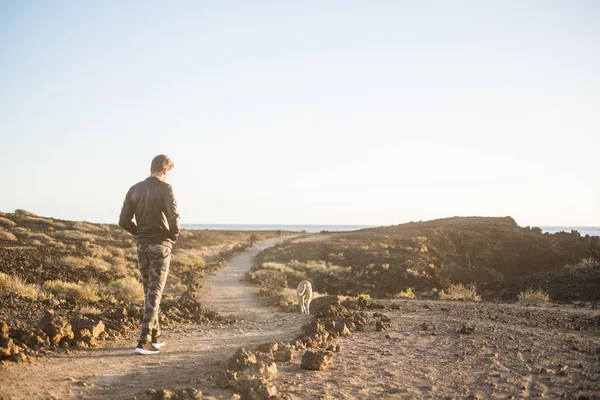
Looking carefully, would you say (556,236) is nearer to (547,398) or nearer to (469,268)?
(469,268)

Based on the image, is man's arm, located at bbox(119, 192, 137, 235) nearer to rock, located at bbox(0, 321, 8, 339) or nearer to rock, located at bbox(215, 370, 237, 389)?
rock, located at bbox(0, 321, 8, 339)

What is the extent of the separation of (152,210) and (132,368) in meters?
2.01

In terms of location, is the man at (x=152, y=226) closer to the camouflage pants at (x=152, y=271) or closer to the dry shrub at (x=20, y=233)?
the camouflage pants at (x=152, y=271)

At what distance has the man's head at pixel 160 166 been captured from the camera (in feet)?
21.2

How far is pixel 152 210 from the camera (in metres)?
6.33

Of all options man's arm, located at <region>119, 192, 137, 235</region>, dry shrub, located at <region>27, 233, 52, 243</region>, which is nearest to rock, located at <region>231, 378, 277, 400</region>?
man's arm, located at <region>119, 192, 137, 235</region>

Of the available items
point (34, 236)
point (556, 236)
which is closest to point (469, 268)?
point (556, 236)

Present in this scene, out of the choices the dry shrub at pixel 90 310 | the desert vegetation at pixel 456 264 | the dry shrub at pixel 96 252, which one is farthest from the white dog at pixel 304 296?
the dry shrub at pixel 96 252

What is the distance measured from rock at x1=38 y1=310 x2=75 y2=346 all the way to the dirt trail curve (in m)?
0.35

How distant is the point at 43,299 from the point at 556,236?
38.9 meters

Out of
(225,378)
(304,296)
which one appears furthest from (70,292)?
(225,378)

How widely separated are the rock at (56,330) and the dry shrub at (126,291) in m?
7.16

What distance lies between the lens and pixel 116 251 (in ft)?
83.8

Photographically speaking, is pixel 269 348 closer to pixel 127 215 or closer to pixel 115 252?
pixel 127 215
